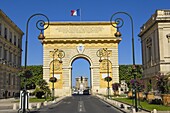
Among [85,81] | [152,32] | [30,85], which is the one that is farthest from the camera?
[85,81]

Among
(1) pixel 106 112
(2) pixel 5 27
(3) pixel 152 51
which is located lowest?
(1) pixel 106 112

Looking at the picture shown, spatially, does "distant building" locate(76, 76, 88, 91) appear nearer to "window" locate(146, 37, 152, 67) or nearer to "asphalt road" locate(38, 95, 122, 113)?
"window" locate(146, 37, 152, 67)

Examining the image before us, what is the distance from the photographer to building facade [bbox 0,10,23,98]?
150 feet

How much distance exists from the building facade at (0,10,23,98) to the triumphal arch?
661cm

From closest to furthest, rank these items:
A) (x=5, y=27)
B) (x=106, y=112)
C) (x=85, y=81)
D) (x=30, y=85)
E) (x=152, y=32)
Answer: (x=106, y=112) < (x=5, y=27) < (x=152, y=32) < (x=30, y=85) < (x=85, y=81)

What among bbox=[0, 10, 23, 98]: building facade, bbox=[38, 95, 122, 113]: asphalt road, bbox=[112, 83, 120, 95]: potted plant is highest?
bbox=[0, 10, 23, 98]: building facade

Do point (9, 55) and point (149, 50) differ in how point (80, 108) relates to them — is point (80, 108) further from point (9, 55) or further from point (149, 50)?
point (149, 50)

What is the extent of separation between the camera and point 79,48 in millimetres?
61938

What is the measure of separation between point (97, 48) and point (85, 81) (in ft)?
135

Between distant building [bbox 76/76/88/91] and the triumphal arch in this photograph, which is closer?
the triumphal arch

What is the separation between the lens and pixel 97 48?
62.3 meters

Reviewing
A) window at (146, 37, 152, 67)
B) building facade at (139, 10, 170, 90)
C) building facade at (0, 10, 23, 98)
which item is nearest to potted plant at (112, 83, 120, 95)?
building facade at (139, 10, 170, 90)

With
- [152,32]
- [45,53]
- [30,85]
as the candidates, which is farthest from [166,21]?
[30,85]

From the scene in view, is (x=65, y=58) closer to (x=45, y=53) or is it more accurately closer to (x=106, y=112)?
(x=45, y=53)
